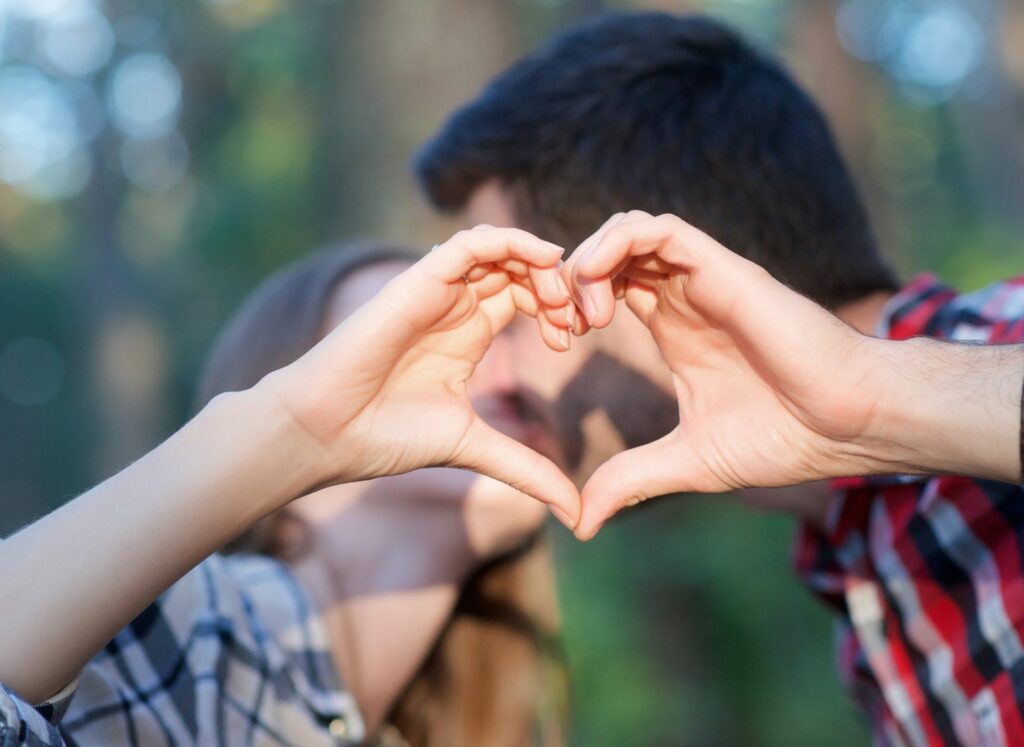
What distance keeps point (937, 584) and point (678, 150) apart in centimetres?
98

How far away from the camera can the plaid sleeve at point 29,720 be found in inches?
45.6

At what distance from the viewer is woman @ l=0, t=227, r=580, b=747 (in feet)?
Result: 4.21

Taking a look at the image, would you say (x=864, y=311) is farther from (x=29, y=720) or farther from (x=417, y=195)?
(x=417, y=195)

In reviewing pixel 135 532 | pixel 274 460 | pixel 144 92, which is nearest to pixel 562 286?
pixel 274 460

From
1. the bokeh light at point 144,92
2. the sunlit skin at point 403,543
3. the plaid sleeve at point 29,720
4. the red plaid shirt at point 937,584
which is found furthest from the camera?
the bokeh light at point 144,92

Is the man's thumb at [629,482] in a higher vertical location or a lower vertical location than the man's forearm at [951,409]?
lower

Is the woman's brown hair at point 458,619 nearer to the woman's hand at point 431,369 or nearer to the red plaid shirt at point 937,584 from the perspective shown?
the red plaid shirt at point 937,584

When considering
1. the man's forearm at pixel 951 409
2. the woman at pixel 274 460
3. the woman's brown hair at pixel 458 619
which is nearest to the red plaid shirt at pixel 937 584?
the man's forearm at pixel 951 409

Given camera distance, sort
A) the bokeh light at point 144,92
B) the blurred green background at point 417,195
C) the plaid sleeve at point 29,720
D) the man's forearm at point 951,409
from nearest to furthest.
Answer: the plaid sleeve at point 29,720
the man's forearm at point 951,409
the blurred green background at point 417,195
the bokeh light at point 144,92

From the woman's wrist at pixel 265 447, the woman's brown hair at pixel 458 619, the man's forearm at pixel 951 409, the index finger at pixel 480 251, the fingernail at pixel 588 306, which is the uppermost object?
the index finger at pixel 480 251

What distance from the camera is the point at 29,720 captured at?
3.96 feet

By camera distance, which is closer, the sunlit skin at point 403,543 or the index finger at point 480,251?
the index finger at point 480,251

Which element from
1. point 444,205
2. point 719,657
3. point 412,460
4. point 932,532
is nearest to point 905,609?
point 932,532

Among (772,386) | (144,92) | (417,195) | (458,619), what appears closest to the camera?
(772,386)
